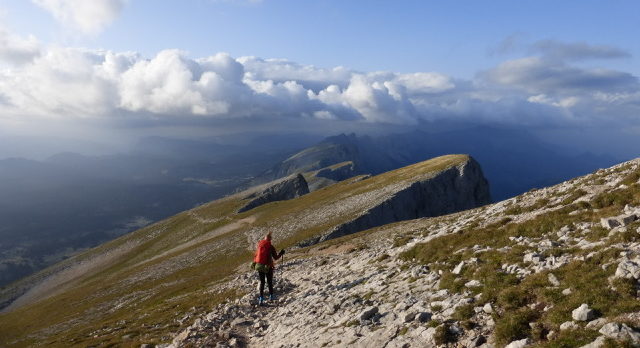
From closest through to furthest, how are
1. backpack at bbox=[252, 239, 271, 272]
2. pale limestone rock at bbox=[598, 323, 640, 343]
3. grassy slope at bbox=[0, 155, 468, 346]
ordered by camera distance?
pale limestone rock at bbox=[598, 323, 640, 343] < backpack at bbox=[252, 239, 271, 272] < grassy slope at bbox=[0, 155, 468, 346]

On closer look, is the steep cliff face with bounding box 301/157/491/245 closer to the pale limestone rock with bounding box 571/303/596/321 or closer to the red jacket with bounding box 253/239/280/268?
the red jacket with bounding box 253/239/280/268

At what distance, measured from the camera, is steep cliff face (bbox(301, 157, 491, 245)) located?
83019 mm

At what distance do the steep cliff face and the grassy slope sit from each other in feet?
10.2

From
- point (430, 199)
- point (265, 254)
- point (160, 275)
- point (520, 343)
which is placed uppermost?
point (265, 254)

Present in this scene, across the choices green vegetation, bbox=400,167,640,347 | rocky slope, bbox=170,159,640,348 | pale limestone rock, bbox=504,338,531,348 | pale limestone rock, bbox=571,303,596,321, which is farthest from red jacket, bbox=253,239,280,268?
pale limestone rock, bbox=571,303,596,321

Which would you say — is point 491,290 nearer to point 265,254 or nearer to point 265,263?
point 265,263

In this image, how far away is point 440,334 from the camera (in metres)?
12.5

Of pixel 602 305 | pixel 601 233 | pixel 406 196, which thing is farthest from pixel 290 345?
pixel 406 196

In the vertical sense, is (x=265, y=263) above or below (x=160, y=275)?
above

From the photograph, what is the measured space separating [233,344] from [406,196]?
85075mm

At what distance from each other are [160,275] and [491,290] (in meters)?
74.8

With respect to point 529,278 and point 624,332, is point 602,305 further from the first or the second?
point 529,278

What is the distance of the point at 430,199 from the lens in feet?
359

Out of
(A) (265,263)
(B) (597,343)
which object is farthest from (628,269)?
(A) (265,263)
